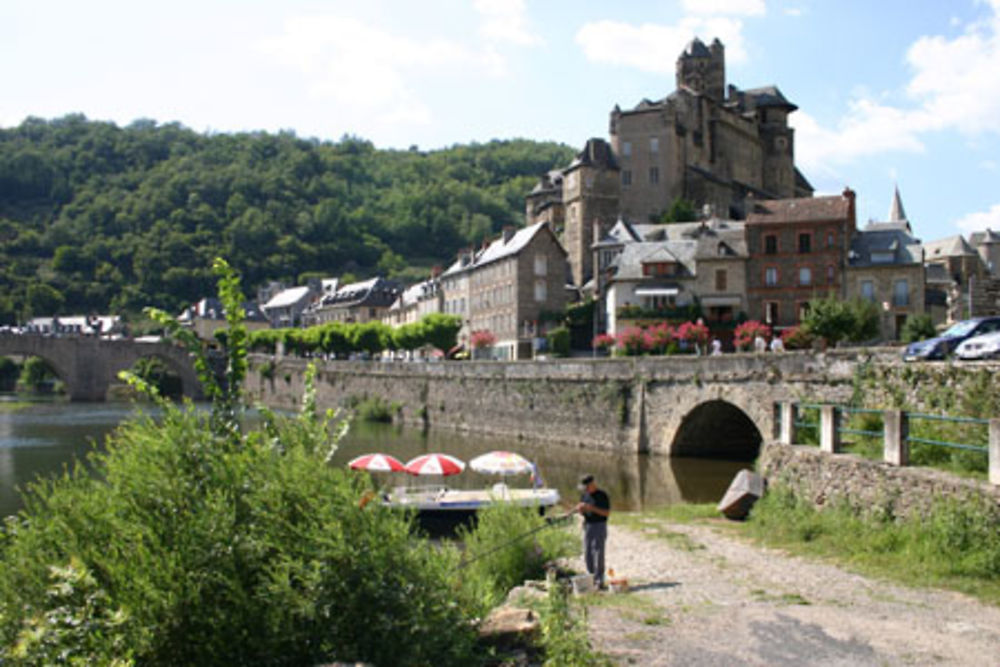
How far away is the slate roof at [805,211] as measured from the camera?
137 ft

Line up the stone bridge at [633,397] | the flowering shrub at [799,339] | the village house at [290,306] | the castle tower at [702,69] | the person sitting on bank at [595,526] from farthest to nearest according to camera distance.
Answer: the village house at [290,306] → the castle tower at [702,69] → the flowering shrub at [799,339] → the stone bridge at [633,397] → the person sitting on bank at [595,526]

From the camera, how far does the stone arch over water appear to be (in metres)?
28.7

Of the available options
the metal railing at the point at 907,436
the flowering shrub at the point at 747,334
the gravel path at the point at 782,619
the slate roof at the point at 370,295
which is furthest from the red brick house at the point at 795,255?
the slate roof at the point at 370,295

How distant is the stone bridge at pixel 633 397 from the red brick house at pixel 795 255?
13.3 metres

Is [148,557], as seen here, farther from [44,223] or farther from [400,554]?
[44,223]

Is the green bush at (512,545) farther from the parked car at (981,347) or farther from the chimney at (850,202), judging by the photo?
the chimney at (850,202)

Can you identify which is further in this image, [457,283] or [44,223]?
[44,223]

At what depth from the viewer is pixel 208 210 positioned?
134125 millimetres

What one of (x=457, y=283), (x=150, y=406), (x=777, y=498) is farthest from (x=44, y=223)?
(x=777, y=498)

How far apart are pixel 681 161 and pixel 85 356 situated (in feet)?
181

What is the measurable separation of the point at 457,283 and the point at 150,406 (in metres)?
27.6

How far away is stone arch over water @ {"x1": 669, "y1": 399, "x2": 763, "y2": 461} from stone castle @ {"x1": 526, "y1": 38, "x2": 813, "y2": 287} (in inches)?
1108

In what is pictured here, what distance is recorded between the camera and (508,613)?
7562mm

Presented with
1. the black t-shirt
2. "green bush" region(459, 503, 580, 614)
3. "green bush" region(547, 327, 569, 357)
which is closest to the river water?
"green bush" region(459, 503, 580, 614)
